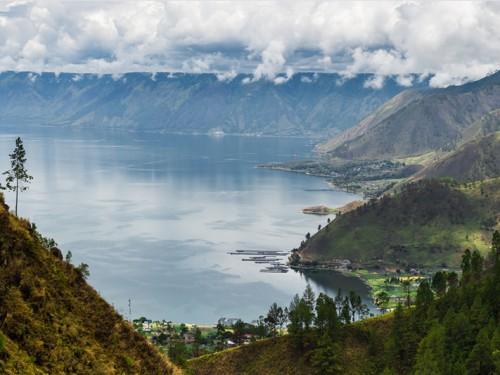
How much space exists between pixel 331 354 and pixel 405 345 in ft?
38.2

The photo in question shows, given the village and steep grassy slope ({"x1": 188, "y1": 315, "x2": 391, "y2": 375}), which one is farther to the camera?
the village

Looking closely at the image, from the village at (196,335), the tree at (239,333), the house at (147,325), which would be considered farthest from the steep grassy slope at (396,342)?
the house at (147,325)

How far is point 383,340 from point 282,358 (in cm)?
1735

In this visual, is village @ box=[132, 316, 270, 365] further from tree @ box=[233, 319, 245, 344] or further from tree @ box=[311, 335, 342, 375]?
tree @ box=[311, 335, 342, 375]

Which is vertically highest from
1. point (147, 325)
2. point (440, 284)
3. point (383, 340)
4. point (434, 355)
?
point (440, 284)

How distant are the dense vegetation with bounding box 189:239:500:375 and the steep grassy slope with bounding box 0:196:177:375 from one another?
53.9 m

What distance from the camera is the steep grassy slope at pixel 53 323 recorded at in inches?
1146

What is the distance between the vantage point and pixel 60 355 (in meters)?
30.2

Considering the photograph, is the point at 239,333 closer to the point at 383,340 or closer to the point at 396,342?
the point at 383,340

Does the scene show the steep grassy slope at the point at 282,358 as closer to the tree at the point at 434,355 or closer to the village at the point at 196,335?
the village at the point at 196,335

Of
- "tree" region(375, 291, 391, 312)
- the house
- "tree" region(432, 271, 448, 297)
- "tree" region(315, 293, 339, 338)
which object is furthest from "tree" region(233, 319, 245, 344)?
"tree" region(375, 291, 391, 312)

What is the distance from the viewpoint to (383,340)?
107 m

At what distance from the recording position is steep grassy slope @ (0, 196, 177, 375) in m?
29.1

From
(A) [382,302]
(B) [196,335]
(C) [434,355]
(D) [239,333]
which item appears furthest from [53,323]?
(A) [382,302]
